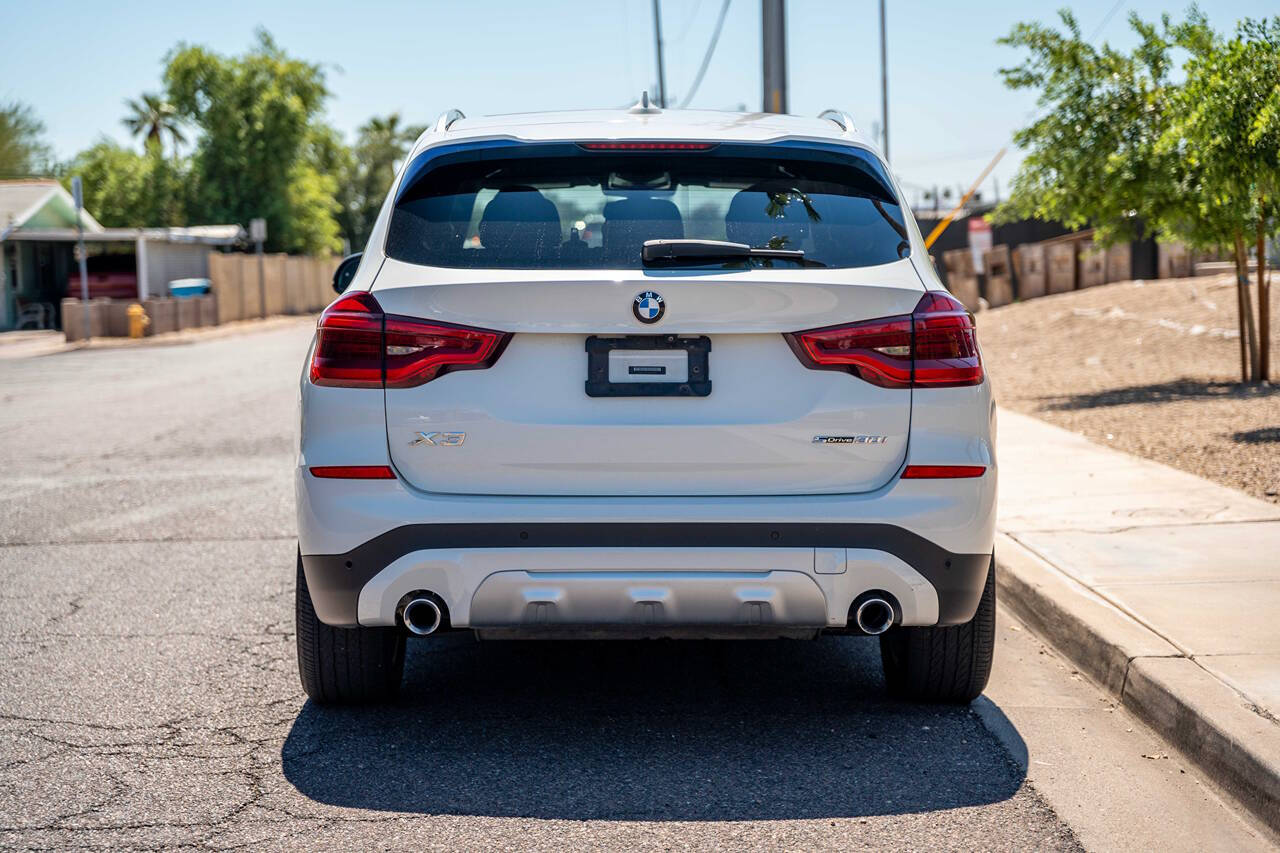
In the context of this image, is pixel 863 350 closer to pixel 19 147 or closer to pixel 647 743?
pixel 647 743

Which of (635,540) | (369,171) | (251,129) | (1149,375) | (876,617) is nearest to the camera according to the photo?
(635,540)

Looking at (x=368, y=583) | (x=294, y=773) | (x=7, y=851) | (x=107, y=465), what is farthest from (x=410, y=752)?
(x=107, y=465)

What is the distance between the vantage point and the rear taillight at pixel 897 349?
394cm

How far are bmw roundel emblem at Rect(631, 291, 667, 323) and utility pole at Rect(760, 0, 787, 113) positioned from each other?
12774mm

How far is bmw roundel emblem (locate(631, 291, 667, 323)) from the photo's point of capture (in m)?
3.90

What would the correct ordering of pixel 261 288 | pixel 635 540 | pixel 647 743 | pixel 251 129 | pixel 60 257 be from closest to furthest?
pixel 635 540
pixel 647 743
pixel 60 257
pixel 261 288
pixel 251 129

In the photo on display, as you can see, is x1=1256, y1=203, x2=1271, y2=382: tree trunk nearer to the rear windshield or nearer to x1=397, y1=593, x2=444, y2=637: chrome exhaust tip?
the rear windshield

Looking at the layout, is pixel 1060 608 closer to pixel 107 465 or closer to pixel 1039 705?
pixel 1039 705

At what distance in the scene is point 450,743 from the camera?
14.4 feet

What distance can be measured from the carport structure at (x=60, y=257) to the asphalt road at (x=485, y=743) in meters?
32.1

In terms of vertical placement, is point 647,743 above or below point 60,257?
below

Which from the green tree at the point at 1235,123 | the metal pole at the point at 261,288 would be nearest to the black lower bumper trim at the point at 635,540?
the green tree at the point at 1235,123

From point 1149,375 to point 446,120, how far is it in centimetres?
1152

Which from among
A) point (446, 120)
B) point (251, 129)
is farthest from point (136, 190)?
point (446, 120)
